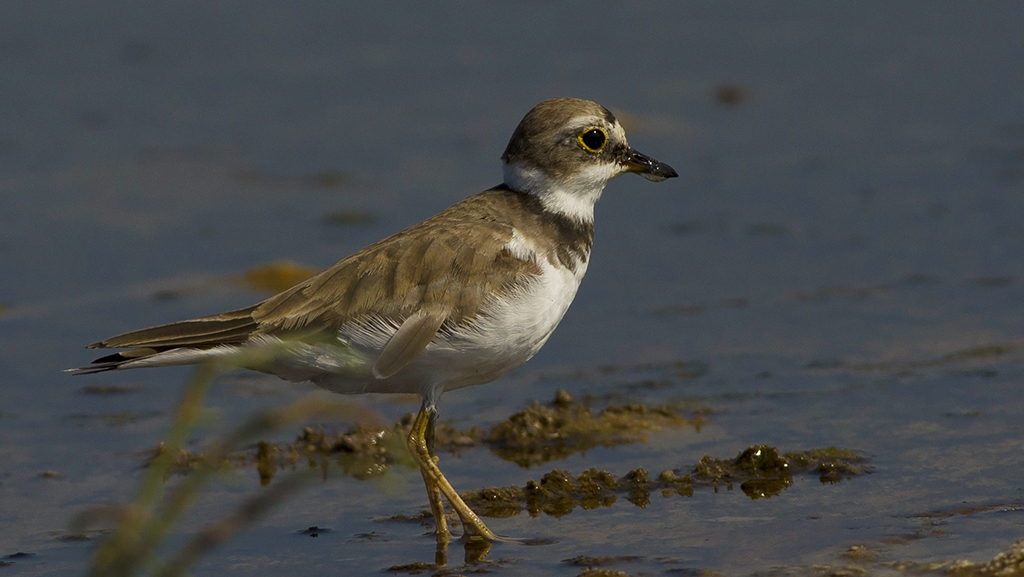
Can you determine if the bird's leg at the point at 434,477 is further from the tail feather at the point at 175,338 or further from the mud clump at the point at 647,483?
the tail feather at the point at 175,338

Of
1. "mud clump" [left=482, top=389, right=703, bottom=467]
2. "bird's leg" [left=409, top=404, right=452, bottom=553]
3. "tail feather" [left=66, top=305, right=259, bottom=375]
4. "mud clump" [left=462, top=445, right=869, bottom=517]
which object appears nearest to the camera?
"tail feather" [left=66, top=305, right=259, bottom=375]

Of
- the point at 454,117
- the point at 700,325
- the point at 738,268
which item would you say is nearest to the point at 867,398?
the point at 700,325

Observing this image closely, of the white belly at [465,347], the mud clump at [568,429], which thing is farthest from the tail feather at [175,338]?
the mud clump at [568,429]

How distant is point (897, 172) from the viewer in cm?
1073

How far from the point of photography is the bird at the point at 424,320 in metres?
5.77

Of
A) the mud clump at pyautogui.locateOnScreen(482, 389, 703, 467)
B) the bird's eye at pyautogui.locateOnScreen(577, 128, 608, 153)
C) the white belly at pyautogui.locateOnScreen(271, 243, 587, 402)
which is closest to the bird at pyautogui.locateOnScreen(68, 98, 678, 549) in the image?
the white belly at pyautogui.locateOnScreen(271, 243, 587, 402)

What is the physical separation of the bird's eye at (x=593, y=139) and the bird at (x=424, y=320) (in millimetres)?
424

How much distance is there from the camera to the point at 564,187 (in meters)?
6.49

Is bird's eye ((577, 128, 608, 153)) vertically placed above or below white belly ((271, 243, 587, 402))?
above

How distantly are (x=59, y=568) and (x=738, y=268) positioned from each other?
5312 mm

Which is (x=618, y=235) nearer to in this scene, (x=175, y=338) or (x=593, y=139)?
(x=593, y=139)

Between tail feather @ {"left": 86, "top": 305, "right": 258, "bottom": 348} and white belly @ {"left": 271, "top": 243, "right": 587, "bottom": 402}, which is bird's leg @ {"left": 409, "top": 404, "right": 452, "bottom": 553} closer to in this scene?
white belly @ {"left": 271, "top": 243, "right": 587, "bottom": 402}

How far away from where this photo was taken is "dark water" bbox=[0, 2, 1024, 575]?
5.94 m

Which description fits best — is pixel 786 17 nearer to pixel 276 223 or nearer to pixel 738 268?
pixel 738 268
